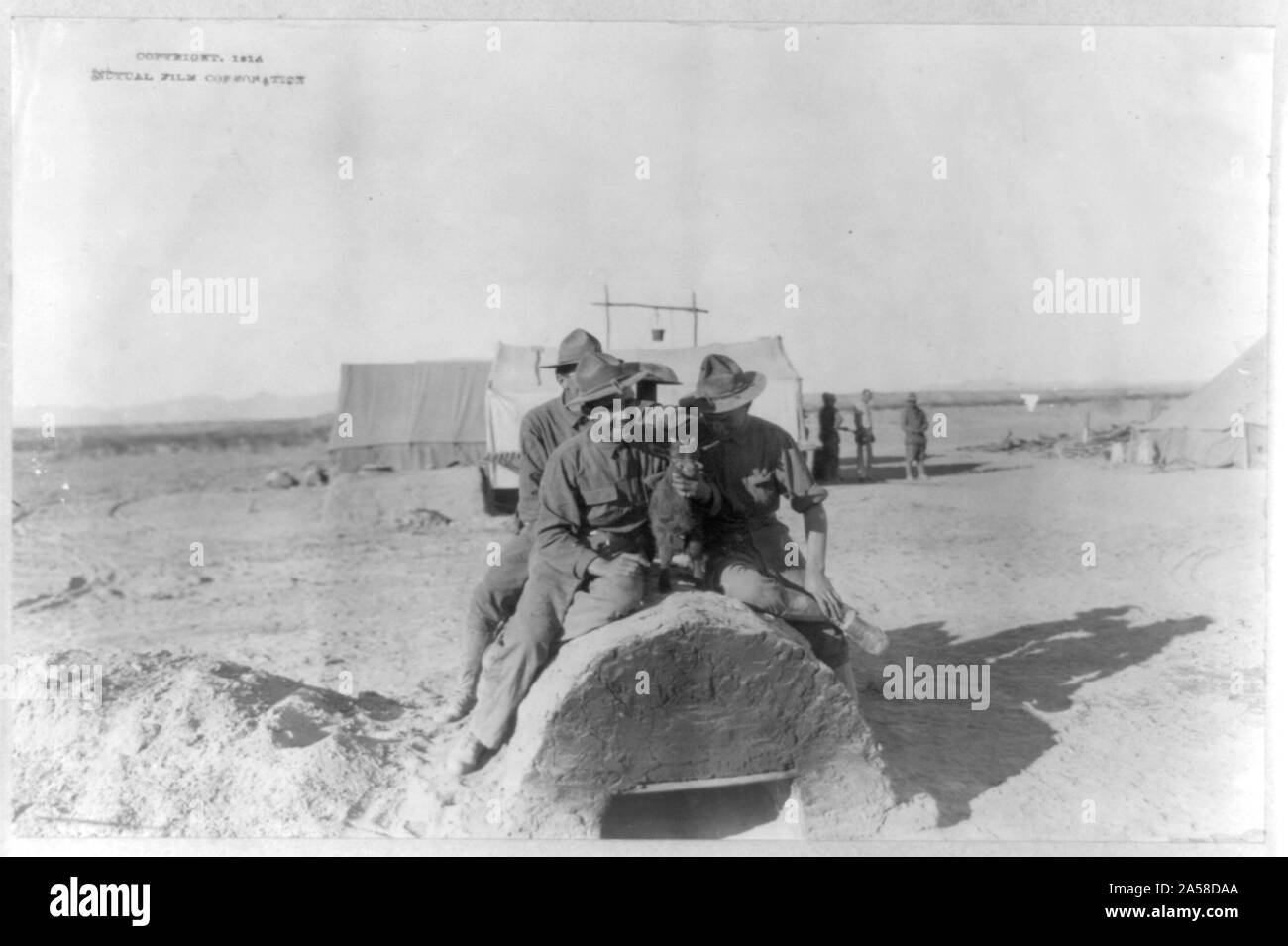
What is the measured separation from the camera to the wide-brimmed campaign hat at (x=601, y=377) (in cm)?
406

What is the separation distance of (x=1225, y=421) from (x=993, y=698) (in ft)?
6.71

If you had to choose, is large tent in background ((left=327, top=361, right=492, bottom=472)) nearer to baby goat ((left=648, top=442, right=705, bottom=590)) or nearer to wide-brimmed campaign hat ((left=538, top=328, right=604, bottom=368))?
wide-brimmed campaign hat ((left=538, top=328, right=604, bottom=368))

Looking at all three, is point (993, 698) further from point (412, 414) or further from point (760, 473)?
point (412, 414)

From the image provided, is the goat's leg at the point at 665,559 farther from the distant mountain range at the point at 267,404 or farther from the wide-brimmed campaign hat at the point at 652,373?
the distant mountain range at the point at 267,404

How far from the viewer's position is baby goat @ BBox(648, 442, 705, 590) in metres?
3.75

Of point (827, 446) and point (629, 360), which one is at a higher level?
point (629, 360)

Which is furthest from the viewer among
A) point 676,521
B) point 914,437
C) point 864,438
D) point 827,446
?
point 864,438

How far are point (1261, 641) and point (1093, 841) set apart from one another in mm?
1401

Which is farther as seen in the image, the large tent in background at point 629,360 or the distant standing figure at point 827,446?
the distant standing figure at point 827,446

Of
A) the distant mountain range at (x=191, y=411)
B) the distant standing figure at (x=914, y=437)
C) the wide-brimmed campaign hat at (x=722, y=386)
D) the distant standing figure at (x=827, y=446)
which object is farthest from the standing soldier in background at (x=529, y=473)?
the distant standing figure at (x=914, y=437)

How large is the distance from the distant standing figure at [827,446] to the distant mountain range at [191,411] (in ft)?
10.7

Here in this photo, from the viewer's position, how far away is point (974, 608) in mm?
5625

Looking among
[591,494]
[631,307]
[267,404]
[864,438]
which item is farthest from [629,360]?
[864,438]

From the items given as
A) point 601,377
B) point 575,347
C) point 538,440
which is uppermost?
point 575,347
